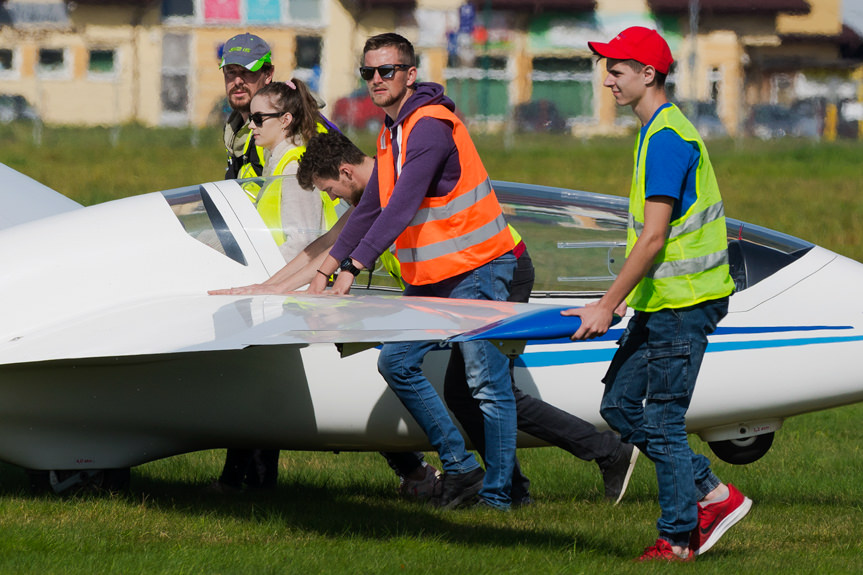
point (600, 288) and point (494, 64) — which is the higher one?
point (494, 64)

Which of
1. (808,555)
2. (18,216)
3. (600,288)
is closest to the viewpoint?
(808,555)

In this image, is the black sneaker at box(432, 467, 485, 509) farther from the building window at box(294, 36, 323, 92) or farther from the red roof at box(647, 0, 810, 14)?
the red roof at box(647, 0, 810, 14)

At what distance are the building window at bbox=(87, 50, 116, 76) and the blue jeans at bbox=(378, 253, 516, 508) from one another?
95.5 feet

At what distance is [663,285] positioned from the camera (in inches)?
161

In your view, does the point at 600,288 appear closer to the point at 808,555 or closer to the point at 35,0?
the point at 808,555

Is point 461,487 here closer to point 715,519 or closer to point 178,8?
point 715,519

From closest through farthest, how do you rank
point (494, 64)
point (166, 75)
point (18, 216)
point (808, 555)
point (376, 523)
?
point (808, 555) < point (376, 523) < point (18, 216) < point (166, 75) < point (494, 64)

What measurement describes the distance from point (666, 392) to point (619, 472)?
1.41 metres

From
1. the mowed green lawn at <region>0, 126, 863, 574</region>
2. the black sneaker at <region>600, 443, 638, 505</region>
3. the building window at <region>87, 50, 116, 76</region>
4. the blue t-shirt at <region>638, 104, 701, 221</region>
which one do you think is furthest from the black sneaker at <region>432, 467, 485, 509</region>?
the building window at <region>87, 50, 116, 76</region>

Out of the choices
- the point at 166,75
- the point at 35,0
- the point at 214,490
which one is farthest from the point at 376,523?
the point at 35,0

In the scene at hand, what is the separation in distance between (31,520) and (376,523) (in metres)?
1.43

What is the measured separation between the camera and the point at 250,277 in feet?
16.8

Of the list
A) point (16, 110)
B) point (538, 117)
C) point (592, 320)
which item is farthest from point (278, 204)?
point (538, 117)

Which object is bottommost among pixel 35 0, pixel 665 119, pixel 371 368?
pixel 371 368
